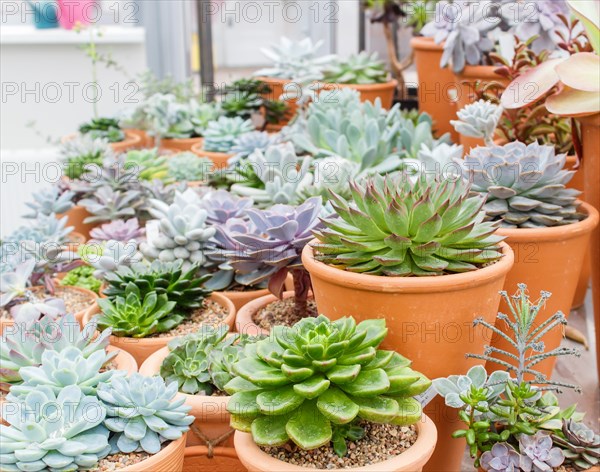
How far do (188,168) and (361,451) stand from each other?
145 centimetres

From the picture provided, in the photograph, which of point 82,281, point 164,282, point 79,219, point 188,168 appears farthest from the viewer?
point 188,168

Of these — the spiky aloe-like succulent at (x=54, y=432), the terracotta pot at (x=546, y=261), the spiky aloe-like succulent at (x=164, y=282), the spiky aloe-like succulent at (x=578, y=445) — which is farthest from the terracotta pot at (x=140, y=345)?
the spiky aloe-like succulent at (x=578, y=445)

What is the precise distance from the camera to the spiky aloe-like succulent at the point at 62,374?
114cm

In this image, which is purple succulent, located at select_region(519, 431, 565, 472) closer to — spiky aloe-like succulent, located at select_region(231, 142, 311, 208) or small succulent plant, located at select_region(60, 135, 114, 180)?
spiky aloe-like succulent, located at select_region(231, 142, 311, 208)

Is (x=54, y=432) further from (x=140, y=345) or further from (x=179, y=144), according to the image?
(x=179, y=144)

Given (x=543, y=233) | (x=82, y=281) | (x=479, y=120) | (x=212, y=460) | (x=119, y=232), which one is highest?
(x=479, y=120)

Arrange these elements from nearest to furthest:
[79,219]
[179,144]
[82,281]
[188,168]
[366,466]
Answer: [366,466] < [82,281] < [79,219] < [188,168] < [179,144]

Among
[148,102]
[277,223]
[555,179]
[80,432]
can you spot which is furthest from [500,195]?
[148,102]

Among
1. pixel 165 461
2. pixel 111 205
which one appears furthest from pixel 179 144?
pixel 165 461

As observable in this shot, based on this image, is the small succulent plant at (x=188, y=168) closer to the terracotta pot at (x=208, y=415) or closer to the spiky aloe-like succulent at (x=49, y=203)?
the spiky aloe-like succulent at (x=49, y=203)

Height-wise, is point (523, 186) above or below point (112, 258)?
above

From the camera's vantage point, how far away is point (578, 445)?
1100 mm

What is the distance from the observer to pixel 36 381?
115 centimetres

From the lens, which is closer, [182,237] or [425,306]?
[425,306]
